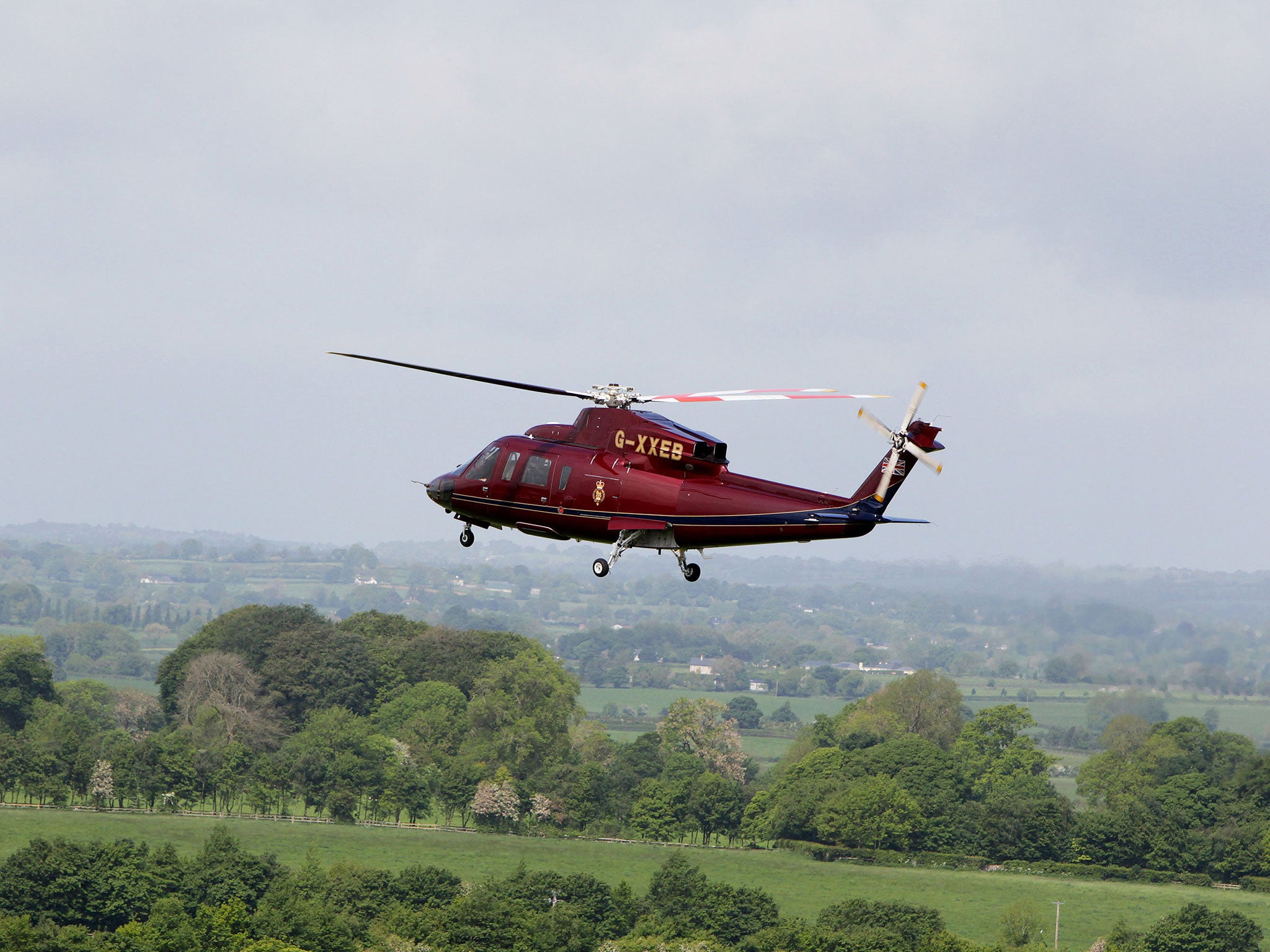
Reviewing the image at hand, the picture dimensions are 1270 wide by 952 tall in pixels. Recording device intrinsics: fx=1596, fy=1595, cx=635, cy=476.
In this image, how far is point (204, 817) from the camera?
587ft

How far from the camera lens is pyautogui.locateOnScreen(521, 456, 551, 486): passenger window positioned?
4562 cm

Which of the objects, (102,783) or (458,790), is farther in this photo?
(458,790)

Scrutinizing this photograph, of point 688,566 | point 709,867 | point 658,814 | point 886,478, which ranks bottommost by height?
point 709,867

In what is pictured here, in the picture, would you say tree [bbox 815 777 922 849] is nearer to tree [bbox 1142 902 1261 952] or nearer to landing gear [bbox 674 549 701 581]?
tree [bbox 1142 902 1261 952]

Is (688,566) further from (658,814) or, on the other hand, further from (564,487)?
(658,814)

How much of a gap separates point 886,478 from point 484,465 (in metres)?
12.8

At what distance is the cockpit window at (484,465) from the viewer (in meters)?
47.3

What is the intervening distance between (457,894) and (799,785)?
209ft

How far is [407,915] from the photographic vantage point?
132000 mm

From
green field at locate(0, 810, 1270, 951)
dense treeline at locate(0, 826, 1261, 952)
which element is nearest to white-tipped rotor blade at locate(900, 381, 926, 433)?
dense treeline at locate(0, 826, 1261, 952)

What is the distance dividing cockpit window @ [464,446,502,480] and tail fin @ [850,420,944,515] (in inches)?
463

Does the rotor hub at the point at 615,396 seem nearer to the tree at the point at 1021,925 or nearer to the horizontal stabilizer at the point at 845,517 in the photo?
→ the horizontal stabilizer at the point at 845,517

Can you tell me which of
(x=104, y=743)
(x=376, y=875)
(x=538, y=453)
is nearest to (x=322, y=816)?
(x=104, y=743)

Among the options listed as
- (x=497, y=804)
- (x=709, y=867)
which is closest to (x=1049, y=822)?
(x=709, y=867)
